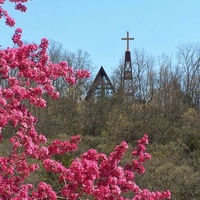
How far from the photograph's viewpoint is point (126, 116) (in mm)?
23516

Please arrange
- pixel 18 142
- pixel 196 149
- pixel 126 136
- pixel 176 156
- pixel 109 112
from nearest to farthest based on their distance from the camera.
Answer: pixel 18 142 → pixel 176 156 → pixel 196 149 → pixel 126 136 → pixel 109 112

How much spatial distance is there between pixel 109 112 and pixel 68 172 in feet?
68.7

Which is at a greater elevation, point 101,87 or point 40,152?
point 101,87

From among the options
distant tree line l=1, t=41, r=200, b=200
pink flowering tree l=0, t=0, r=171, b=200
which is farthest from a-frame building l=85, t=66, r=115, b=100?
pink flowering tree l=0, t=0, r=171, b=200

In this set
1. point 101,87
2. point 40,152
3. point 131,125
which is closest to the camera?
point 40,152

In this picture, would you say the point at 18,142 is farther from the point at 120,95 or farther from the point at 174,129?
the point at 120,95

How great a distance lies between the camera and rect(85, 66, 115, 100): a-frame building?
28422 mm

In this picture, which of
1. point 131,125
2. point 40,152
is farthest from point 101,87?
point 40,152

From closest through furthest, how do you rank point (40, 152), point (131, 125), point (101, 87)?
point (40, 152) → point (131, 125) → point (101, 87)

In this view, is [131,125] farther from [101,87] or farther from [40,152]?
[40,152]

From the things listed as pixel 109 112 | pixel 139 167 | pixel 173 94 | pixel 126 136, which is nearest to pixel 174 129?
pixel 126 136

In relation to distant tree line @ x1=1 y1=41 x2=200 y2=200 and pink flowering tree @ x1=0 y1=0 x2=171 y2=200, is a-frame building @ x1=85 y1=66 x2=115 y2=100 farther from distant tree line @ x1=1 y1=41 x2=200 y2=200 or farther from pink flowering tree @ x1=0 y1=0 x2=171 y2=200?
pink flowering tree @ x1=0 y1=0 x2=171 y2=200

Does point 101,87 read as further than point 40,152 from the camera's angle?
Yes

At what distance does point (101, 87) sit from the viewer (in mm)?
30875
